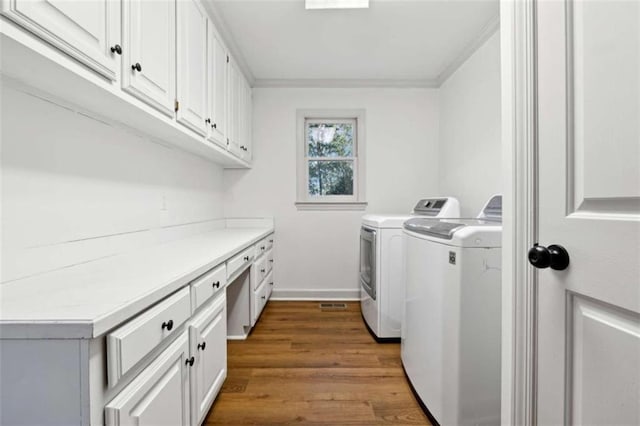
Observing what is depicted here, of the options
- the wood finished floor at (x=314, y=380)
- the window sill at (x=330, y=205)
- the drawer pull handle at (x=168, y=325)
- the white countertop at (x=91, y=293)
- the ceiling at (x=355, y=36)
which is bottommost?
the wood finished floor at (x=314, y=380)

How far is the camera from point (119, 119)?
4.65ft

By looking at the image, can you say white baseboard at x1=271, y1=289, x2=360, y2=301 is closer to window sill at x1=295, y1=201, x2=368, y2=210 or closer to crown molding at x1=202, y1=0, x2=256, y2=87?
window sill at x1=295, y1=201, x2=368, y2=210

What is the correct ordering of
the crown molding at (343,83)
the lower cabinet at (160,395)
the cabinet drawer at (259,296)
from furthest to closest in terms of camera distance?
the crown molding at (343,83)
the cabinet drawer at (259,296)
the lower cabinet at (160,395)

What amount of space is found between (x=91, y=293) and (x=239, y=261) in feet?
3.27

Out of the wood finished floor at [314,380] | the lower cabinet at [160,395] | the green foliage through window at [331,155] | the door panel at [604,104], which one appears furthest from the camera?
the green foliage through window at [331,155]

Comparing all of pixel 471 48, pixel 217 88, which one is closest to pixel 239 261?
pixel 217 88

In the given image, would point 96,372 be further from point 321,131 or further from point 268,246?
point 321,131

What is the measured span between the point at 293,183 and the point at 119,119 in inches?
76.8

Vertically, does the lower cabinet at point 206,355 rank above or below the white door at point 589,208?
below

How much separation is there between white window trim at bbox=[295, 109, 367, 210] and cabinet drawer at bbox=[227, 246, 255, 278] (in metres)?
1.21

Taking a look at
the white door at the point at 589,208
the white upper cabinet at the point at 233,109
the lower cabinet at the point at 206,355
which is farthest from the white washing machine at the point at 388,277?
the white door at the point at 589,208

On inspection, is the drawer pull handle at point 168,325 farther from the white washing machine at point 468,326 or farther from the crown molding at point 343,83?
the crown molding at point 343,83

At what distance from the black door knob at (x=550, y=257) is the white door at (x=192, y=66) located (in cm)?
162

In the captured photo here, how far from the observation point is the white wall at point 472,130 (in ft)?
7.34
